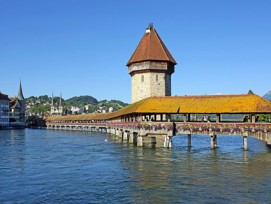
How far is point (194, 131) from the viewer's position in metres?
31.4

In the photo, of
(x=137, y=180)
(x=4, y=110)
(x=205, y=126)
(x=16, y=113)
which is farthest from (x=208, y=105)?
(x=16, y=113)

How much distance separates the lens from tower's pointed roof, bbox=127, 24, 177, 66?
49031 mm

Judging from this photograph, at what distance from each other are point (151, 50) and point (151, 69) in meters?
3.05

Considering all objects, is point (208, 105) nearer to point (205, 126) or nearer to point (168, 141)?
point (205, 126)

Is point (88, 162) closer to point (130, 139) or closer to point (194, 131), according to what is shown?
point (194, 131)

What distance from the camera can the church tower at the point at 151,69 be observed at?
48562 millimetres

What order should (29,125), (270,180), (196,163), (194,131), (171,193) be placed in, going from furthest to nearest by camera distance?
(29,125)
(194,131)
(196,163)
(270,180)
(171,193)

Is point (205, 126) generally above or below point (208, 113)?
below

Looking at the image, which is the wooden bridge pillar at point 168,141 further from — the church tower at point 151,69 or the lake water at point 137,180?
the church tower at point 151,69

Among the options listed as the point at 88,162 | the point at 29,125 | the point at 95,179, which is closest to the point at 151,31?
the point at 88,162

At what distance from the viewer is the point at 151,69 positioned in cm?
4841

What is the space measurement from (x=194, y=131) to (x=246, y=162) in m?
7.04

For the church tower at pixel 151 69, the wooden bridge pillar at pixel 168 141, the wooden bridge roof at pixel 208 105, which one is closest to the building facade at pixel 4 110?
the church tower at pixel 151 69

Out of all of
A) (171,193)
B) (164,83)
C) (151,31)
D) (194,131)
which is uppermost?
(151,31)
